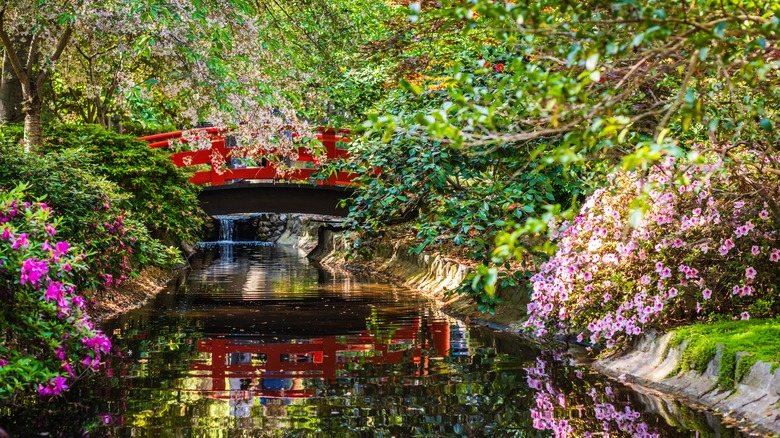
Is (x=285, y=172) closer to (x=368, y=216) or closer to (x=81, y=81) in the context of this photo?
(x=81, y=81)

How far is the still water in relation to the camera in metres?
7.93

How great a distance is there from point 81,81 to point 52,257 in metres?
18.6

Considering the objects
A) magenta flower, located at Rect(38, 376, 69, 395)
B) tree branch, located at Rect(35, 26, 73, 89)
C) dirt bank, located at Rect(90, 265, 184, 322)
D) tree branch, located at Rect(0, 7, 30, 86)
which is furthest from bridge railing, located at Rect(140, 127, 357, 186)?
magenta flower, located at Rect(38, 376, 69, 395)

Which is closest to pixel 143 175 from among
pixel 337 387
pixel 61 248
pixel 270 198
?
A: pixel 270 198

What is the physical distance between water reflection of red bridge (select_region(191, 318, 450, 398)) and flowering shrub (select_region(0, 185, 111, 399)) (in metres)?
1.84

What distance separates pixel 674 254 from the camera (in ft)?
34.5

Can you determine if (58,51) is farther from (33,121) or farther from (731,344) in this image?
(731,344)

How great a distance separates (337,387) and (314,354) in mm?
2278

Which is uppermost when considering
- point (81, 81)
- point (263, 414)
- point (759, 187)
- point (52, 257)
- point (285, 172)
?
point (81, 81)

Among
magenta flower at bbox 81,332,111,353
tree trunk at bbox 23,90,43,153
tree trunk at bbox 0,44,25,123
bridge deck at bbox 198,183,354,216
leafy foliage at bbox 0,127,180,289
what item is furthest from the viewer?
bridge deck at bbox 198,183,354,216

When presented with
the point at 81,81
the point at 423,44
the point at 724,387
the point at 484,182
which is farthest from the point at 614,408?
the point at 81,81

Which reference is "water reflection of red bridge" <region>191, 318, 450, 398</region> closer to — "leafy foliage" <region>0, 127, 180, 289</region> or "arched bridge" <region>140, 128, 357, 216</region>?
"leafy foliage" <region>0, 127, 180, 289</region>

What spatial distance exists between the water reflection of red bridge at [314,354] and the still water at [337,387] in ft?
0.06

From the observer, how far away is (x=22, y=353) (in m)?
8.07
